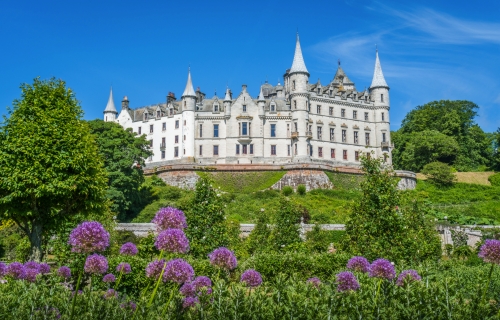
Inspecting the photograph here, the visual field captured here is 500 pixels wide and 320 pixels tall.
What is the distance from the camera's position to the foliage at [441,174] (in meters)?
59.6

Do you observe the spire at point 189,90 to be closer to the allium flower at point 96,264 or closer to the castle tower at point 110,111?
the castle tower at point 110,111

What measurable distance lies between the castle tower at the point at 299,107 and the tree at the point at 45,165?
41954 mm

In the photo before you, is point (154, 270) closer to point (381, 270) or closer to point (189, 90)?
point (381, 270)

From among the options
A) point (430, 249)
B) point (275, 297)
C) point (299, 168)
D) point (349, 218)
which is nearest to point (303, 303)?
point (275, 297)

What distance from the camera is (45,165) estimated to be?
69.6 ft

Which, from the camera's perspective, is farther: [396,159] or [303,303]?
[396,159]

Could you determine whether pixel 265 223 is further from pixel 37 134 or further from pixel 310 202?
pixel 310 202

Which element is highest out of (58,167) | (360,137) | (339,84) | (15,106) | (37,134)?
(339,84)

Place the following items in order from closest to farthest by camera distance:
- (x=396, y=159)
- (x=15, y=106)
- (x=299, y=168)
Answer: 1. (x=15, y=106)
2. (x=299, y=168)
3. (x=396, y=159)

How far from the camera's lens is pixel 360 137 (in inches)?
2687

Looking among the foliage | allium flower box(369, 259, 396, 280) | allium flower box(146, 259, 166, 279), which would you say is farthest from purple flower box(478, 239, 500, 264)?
the foliage

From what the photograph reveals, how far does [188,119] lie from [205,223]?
43879 mm

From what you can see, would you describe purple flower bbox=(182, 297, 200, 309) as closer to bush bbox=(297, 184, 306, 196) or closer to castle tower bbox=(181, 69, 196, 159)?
bush bbox=(297, 184, 306, 196)

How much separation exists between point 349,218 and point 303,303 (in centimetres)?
1234
